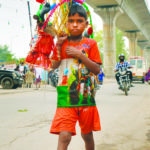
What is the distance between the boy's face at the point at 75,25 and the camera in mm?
2742

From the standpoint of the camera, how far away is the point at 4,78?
17.2 meters

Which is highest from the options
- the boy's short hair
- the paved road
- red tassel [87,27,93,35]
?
the boy's short hair

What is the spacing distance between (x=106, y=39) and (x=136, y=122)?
1215 inches

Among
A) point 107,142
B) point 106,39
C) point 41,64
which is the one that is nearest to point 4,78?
point 107,142

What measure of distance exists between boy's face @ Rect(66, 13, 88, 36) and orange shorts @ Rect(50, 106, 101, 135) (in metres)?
0.70

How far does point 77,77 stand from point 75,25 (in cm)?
47

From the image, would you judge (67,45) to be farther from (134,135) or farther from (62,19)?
(134,135)

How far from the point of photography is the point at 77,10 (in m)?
2.77

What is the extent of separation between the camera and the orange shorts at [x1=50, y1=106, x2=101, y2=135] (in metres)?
2.58

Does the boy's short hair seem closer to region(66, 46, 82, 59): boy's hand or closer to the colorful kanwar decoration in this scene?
the colorful kanwar decoration

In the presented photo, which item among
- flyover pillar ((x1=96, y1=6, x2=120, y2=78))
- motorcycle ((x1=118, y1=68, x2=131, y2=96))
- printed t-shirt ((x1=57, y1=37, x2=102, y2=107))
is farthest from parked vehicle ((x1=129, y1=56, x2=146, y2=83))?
printed t-shirt ((x1=57, y1=37, x2=102, y2=107))

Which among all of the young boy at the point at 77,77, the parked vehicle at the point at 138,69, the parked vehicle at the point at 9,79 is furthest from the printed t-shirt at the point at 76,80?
the parked vehicle at the point at 138,69

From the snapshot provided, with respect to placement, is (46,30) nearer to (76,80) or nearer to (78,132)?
(76,80)

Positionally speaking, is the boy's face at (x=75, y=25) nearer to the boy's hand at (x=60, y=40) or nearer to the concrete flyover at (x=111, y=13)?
the boy's hand at (x=60, y=40)
